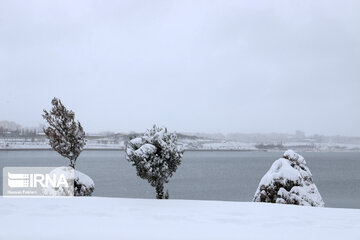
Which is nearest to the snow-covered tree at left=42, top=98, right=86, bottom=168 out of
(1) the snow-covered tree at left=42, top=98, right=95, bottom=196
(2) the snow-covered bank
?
(1) the snow-covered tree at left=42, top=98, right=95, bottom=196

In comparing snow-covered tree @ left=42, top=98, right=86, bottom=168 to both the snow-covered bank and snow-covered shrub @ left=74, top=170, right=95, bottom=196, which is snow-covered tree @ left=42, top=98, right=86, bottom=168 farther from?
the snow-covered bank

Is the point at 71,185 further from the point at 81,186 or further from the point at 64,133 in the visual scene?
the point at 64,133

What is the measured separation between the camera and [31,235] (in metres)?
7.18

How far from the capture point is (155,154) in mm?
18391

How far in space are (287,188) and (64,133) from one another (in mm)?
10717

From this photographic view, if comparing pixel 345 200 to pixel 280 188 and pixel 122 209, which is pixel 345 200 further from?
pixel 122 209

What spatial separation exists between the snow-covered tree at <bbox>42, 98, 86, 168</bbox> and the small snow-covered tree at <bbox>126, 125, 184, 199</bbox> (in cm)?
253

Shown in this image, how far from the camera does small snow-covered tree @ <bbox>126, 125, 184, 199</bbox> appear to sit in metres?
18.2

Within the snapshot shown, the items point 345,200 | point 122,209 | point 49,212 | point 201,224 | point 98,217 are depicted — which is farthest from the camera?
point 345,200

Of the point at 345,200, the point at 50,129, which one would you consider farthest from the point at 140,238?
the point at 345,200

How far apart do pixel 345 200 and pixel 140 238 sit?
50.3m

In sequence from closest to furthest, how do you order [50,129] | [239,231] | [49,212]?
[239,231] → [49,212] → [50,129]

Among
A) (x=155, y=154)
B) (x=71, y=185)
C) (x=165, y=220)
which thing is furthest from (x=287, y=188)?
(x=71, y=185)

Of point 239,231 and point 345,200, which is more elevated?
point 239,231
